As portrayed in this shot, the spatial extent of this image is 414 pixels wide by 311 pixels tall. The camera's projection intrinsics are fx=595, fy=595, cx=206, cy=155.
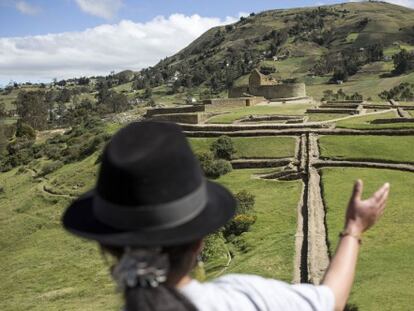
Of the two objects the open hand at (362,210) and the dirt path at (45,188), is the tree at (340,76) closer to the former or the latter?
the dirt path at (45,188)

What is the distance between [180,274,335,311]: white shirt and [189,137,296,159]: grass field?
26.9 metres

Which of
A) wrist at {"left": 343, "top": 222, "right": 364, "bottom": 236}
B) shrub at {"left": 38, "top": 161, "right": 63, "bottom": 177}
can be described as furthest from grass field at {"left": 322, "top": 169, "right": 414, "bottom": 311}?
shrub at {"left": 38, "top": 161, "right": 63, "bottom": 177}

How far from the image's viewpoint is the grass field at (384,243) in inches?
421

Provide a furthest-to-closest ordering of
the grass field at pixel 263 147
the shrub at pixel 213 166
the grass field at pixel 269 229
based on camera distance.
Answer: the grass field at pixel 263 147 < the shrub at pixel 213 166 < the grass field at pixel 269 229

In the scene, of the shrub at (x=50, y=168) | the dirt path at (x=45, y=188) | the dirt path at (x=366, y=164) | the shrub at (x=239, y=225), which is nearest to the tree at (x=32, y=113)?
the dirt path at (x=45, y=188)

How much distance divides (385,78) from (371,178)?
65.6 m

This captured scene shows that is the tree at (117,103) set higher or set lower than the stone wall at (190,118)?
lower

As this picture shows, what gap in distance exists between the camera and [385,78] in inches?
3322

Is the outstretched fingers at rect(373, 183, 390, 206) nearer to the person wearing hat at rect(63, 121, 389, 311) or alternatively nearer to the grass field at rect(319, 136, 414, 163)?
the person wearing hat at rect(63, 121, 389, 311)

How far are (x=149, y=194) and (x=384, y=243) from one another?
13364mm

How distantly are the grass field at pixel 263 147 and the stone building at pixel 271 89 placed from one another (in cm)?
2122

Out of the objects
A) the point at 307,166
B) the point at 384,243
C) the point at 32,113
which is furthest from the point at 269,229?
the point at 32,113

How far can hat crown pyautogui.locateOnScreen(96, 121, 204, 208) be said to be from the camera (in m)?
1.94

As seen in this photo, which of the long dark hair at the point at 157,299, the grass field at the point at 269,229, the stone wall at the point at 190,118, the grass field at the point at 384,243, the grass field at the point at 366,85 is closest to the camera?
the long dark hair at the point at 157,299
